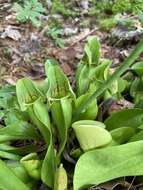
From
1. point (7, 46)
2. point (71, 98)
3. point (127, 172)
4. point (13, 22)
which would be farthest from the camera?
point (13, 22)

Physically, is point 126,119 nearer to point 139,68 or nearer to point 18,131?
point 139,68

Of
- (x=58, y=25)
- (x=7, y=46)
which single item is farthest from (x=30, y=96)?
(x=58, y=25)

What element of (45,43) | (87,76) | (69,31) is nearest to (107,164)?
(87,76)

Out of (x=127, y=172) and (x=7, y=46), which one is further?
(x=7, y=46)

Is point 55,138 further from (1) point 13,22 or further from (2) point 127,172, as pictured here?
(1) point 13,22

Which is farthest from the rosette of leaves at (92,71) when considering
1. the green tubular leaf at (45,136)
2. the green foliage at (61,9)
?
the green foliage at (61,9)

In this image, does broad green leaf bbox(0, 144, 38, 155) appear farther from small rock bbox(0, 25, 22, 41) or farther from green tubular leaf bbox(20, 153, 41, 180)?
small rock bbox(0, 25, 22, 41)

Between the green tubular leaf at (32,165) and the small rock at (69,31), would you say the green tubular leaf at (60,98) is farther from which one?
the small rock at (69,31)
